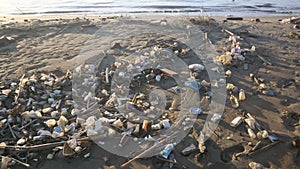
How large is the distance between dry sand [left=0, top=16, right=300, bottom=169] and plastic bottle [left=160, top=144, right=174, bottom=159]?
10 centimetres

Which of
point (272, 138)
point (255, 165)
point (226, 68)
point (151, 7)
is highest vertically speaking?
point (151, 7)

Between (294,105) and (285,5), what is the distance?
14.5 meters

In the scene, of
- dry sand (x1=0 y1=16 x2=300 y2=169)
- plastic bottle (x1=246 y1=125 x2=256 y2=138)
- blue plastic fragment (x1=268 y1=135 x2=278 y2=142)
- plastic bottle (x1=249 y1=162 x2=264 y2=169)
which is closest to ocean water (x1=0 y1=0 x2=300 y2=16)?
dry sand (x1=0 y1=16 x2=300 y2=169)

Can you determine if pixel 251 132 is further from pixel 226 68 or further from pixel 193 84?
pixel 226 68

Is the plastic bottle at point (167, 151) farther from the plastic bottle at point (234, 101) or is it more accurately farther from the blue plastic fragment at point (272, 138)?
the plastic bottle at point (234, 101)

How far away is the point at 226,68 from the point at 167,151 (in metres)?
2.91

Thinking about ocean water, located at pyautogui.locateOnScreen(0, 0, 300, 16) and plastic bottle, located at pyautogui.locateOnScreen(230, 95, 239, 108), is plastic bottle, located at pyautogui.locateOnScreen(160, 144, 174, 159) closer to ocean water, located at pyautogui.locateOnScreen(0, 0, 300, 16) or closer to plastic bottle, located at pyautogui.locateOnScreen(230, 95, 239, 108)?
plastic bottle, located at pyautogui.locateOnScreen(230, 95, 239, 108)

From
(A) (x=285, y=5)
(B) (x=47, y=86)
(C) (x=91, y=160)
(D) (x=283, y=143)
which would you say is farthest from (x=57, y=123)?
(A) (x=285, y=5)

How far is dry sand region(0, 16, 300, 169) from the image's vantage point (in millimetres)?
3357

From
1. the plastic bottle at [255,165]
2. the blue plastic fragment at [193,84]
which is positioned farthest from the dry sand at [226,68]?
the blue plastic fragment at [193,84]

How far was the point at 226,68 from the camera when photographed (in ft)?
18.7

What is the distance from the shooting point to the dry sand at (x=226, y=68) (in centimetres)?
336

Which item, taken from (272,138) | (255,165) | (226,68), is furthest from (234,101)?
(255,165)

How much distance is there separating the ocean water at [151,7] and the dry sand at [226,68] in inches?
209
